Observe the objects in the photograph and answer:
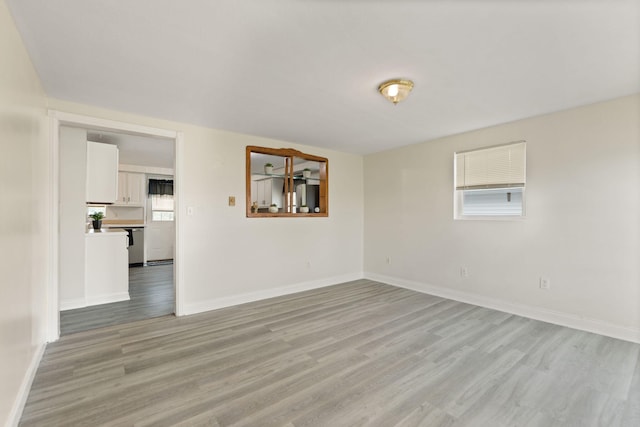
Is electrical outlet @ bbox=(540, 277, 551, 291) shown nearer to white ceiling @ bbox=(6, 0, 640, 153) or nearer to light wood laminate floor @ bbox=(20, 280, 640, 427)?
light wood laminate floor @ bbox=(20, 280, 640, 427)

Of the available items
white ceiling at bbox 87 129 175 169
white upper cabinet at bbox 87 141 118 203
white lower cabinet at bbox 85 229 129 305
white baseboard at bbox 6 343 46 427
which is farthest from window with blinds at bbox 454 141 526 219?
white upper cabinet at bbox 87 141 118 203

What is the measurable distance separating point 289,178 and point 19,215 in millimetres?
3181

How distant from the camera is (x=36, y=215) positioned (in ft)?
7.57

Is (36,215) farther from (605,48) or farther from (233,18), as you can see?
(605,48)

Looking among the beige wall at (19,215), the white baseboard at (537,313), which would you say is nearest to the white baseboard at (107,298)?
the beige wall at (19,215)

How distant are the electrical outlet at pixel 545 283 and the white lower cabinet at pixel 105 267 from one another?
213 inches

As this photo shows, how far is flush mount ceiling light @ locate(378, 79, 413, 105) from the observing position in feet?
7.91

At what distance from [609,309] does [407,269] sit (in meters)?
2.35

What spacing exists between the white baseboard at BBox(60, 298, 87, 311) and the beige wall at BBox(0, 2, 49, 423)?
1370mm

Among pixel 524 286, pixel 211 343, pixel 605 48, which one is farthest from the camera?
pixel 524 286

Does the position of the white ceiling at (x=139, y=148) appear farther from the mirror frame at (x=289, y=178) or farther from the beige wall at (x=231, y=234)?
the mirror frame at (x=289, y=178)

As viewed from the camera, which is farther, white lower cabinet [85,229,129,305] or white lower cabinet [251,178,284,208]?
white lower cabinet [251,178,284,208]

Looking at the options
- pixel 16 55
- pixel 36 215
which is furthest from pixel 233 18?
pixel 36 215

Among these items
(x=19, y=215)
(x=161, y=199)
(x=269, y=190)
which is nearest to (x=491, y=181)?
(x=269, y=190)
